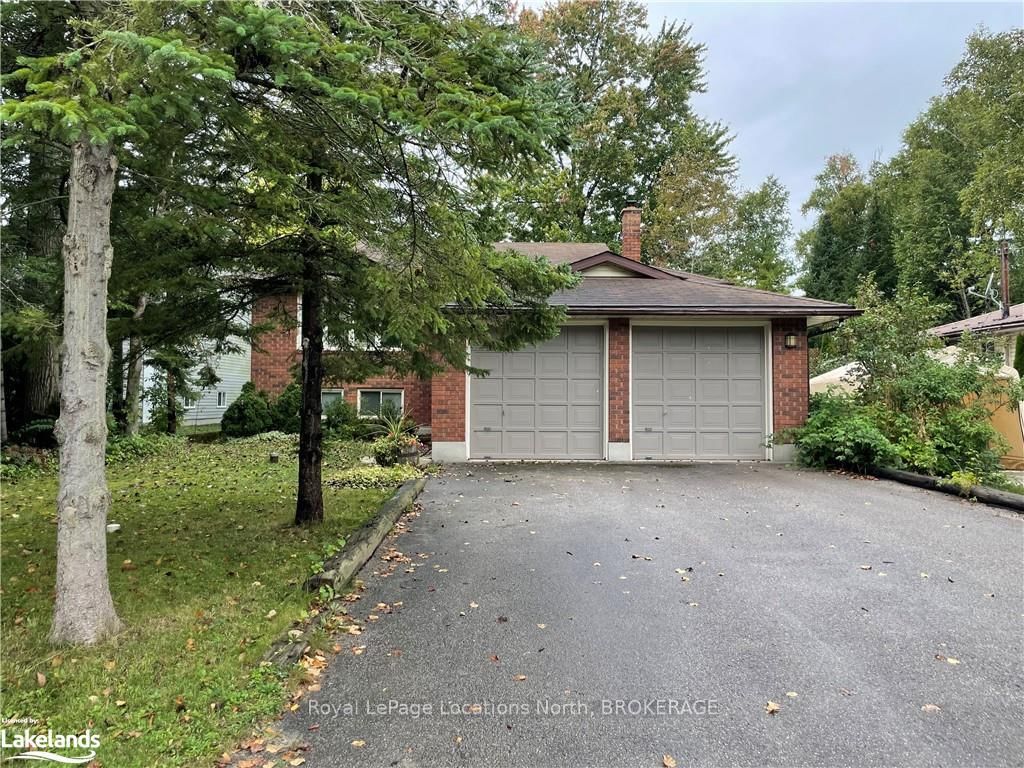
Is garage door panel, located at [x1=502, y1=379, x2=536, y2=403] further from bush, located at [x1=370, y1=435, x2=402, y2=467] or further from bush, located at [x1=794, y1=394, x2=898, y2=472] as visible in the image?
bush, located at [x1=794, y1=394, x2=898, y2=472]

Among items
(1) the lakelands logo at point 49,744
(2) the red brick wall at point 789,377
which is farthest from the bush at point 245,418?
(1) the lakelands logo at point 49,744

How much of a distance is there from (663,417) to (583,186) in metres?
17.2

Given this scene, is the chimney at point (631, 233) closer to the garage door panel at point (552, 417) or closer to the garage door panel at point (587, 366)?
the garage door panel at point (587, 366)

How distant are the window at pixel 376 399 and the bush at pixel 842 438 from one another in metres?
8.75

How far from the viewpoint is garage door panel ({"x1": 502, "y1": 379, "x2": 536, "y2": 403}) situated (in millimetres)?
10531

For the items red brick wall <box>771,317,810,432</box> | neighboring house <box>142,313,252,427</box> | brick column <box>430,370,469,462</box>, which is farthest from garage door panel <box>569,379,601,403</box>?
neighboring house <box>142,313,252,427</box>

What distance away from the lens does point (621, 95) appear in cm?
2383

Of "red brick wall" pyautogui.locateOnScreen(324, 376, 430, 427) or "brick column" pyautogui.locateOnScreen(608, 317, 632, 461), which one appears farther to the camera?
"red brick wall" pyautogui.locateOnScreen(324, 376, 430, 427)

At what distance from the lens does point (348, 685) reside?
2.82 meters

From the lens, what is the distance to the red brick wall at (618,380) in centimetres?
1047

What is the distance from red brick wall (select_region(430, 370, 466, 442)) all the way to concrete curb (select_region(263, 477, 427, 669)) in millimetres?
3192

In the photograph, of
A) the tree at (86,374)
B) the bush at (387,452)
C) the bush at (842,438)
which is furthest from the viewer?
the bush at (387,452)

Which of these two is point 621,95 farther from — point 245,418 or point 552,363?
point 245,418

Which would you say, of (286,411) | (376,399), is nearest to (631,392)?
(376,399)
